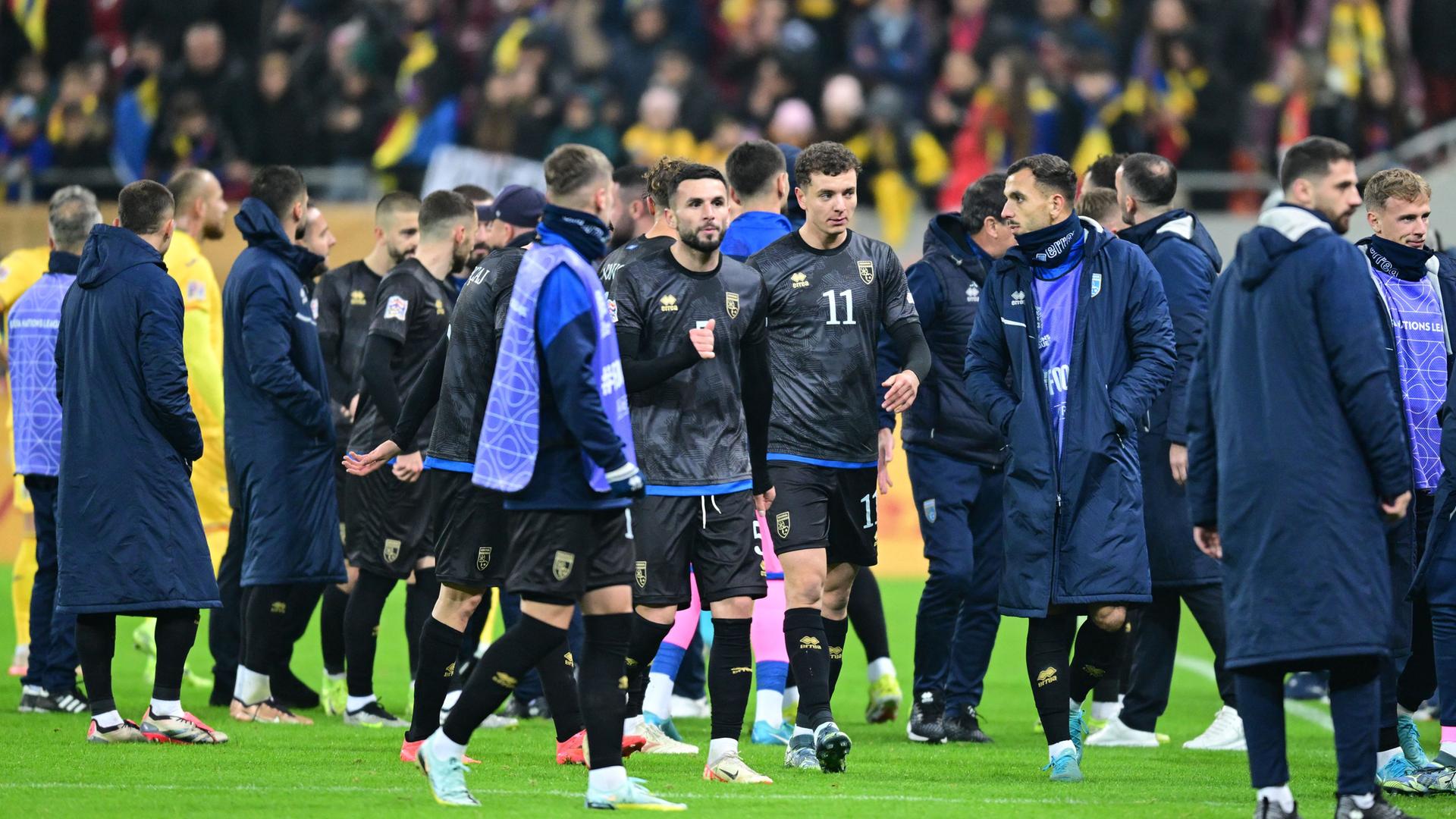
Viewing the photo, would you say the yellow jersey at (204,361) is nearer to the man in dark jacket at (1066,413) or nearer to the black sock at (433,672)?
the black sock at (433,672)

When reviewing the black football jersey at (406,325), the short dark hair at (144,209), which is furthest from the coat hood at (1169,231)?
the short dark hair at (144,209)

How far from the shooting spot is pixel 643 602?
7.41 metres

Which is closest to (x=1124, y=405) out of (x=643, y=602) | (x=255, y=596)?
(x=643, y=602)

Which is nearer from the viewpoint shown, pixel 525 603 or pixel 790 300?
pixel 525 603

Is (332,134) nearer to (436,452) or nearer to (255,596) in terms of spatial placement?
(255,596)

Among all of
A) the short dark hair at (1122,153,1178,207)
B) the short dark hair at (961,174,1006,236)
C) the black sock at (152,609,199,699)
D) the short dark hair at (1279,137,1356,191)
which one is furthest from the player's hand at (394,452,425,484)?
the short dark hair at (1279,137,1356,191)

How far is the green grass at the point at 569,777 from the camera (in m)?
6.50

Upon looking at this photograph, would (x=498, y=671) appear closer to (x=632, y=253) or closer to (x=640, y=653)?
(x=640, y=653)

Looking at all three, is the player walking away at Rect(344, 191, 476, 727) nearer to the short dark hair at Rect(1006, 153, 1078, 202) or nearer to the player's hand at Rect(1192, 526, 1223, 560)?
the short dark hair at Rect(1006, 153, 1078, 202)

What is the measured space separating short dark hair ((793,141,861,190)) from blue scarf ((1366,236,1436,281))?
2217 mm

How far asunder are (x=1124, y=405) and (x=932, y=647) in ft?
7.45

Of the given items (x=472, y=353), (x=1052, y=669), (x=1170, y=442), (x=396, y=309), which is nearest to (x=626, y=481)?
(x=472, y=353)

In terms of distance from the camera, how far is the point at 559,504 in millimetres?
6242

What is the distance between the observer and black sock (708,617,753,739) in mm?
7211
